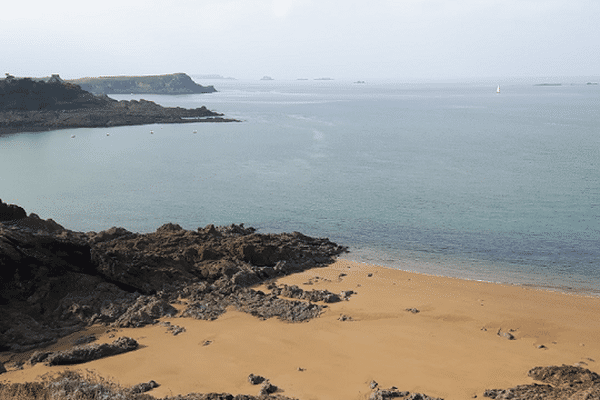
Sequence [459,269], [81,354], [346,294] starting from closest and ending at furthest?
1. [81,354]
2. [346,294]
3. [459,269]

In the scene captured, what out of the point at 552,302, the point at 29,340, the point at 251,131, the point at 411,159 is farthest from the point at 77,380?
the point at 251,131

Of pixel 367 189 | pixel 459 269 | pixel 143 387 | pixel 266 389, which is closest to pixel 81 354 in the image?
pixel 143 387

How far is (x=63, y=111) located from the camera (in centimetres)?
8650

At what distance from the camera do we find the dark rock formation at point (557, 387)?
31.3 ft

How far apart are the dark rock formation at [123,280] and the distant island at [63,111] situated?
67230 mm

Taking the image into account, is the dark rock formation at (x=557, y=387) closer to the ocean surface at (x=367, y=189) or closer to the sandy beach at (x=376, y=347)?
the sandy beach at (x=376, y=347)

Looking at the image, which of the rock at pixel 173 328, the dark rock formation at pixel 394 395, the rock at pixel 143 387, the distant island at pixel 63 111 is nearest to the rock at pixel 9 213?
the rock at pixel 173 328

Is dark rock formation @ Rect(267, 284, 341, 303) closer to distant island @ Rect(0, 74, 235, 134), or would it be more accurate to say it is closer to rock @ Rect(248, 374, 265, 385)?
rock @ Rect(248, 374, 265, 385)

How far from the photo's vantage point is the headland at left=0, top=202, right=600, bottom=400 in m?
10.8

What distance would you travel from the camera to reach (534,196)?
32062mm

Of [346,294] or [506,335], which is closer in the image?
[506,335]

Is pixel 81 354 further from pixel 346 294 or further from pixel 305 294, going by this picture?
pixel 346 294

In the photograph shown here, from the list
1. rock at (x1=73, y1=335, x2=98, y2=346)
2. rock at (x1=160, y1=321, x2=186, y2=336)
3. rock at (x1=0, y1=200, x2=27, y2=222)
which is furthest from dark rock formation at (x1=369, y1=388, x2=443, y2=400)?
rock at (x1=0, y1=200, x2=27, y2=222)

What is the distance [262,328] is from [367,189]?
22700 mm
